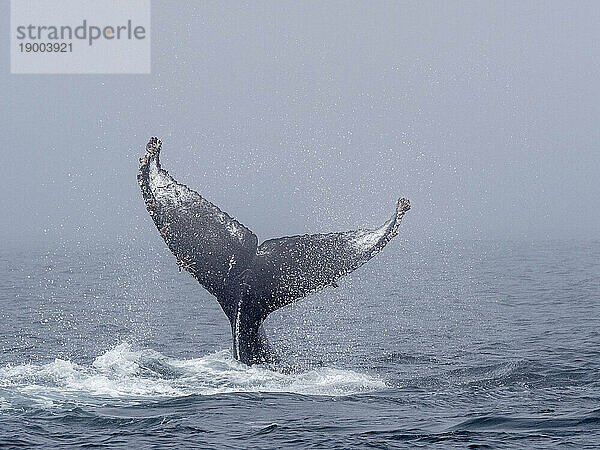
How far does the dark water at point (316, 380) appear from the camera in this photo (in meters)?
9.73

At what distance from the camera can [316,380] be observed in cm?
1221

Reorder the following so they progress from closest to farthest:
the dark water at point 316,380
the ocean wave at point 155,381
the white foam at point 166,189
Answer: the dark water at point 316,380 → the white foam at point 166,189 → the ocean wave at point 155,381

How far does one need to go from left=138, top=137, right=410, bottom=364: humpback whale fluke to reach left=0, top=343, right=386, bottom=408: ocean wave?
1127 millimetres

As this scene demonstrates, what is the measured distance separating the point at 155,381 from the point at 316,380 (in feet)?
6.90

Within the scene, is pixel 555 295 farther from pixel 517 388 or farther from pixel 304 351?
pixel 517 388

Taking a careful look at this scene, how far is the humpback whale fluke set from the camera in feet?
34.7

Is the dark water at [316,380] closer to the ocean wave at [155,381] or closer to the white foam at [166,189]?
the ocean wave at [155,381]

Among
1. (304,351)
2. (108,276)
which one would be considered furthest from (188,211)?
(108,276)

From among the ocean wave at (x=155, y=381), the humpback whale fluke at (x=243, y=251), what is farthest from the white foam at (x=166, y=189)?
the ocean wave at (x=155, y=381)

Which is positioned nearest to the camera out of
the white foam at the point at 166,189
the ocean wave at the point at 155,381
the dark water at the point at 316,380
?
the dark water at the point at 316,380

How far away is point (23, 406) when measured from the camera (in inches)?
425

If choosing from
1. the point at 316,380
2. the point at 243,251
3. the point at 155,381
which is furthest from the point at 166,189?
the point at 316,380

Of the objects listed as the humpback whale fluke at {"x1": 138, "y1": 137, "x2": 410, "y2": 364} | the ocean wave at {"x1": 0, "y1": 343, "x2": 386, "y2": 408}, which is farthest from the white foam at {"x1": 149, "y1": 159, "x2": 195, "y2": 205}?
the ocean wave at {"x1": 0, "y1": 343, "x2": 386, "y2": 408}

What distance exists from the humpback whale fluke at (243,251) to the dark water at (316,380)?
4.24 ft
